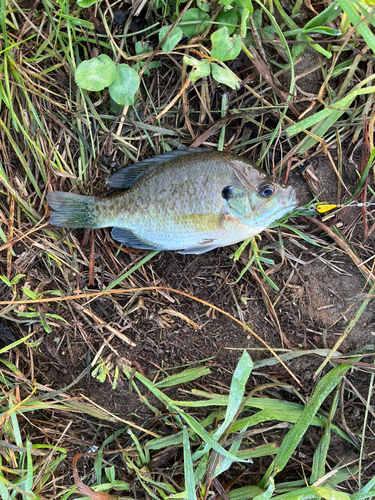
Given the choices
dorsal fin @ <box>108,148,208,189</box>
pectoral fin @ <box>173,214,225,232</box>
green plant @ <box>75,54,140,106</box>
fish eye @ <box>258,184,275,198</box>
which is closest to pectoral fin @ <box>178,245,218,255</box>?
pectoral fin @ <box>173,214,225,232</box>

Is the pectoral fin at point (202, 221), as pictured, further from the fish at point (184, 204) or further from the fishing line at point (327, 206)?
the fishing line at point (327, 206)

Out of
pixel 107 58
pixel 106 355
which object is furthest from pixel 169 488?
pixel 107 58

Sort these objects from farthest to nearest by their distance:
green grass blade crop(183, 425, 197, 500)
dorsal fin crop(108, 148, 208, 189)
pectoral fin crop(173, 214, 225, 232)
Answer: dorsal fin crop(108, 148, 208, 189) < pectoral fin crop(173, 214, 225, 232) < green grass blade crop(183, 425, 197, 500)

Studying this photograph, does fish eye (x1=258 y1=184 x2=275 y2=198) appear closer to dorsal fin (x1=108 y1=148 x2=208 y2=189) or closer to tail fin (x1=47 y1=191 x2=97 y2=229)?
dorsal fin (x1=108 y1=148 x2=208 y2=189)

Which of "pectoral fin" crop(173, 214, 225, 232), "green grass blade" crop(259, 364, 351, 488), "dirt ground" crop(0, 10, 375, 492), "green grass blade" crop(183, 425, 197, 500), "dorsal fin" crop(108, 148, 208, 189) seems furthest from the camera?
"dirt ground" crop(0, 10, 375, 492)

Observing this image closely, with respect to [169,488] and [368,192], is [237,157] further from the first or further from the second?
[169,488]

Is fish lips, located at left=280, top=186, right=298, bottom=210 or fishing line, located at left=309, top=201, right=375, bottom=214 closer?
fish lips, located at left=280, top=186, right=298, bottom=210
